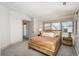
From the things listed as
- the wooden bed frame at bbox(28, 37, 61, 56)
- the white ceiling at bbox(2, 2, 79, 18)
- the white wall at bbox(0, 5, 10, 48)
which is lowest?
the wooden bed frame at bbox(28, 37, 61, 56)

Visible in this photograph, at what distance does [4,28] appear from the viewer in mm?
3686

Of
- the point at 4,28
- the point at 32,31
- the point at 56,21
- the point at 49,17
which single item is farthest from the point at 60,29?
the point at 4,28

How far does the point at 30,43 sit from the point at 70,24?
10.1ft

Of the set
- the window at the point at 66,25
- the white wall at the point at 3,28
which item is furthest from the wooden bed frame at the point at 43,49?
the window at the point at 66,25

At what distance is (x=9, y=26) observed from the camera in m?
4.20

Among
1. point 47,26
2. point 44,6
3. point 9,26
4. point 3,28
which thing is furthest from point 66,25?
point 3,28

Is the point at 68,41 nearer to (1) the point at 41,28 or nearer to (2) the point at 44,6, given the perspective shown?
(1) the point at 41,28

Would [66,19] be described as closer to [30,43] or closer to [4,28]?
[30,43]

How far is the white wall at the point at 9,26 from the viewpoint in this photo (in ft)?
11.6

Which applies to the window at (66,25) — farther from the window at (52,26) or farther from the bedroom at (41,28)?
the window at (52,26)

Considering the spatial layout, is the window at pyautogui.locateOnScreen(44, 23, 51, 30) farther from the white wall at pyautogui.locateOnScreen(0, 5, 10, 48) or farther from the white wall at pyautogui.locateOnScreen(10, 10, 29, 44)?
the white wall at pyautogui.locateOnScreen(0, 5, 10, 48)

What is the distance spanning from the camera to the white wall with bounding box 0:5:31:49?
3.54 meters

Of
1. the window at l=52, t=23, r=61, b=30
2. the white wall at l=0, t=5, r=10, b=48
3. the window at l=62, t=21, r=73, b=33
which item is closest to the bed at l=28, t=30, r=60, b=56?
the white wall at l=0, t=5, r=10, b=48

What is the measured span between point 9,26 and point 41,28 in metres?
2.77
